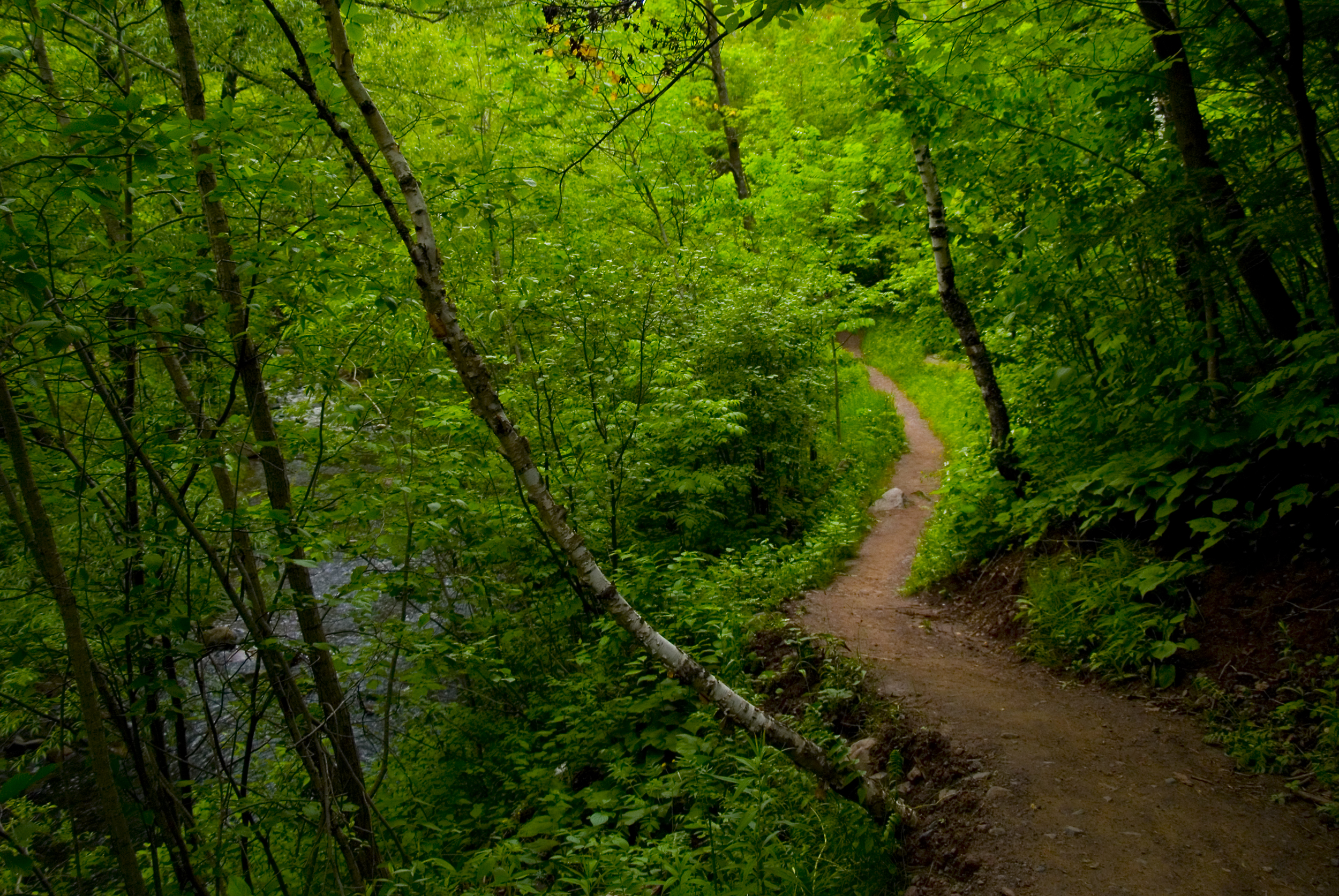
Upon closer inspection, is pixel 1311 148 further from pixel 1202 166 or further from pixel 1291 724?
pixel 1291 724

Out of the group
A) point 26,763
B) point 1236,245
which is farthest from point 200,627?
point 1236,245

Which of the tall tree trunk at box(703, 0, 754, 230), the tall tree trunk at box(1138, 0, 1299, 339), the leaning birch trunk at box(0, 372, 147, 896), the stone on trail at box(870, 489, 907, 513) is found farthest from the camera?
the tall tree trunk at box(703, 0, 754, 230)

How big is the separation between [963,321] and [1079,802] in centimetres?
507

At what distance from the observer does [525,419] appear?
751cm

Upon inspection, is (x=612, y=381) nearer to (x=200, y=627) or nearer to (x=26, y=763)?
(x=200, y=627)

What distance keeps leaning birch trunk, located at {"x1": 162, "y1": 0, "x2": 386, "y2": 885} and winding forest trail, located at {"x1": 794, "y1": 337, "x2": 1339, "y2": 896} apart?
10.5 feet

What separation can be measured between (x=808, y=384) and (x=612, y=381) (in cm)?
510

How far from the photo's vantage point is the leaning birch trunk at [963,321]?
7.47 m

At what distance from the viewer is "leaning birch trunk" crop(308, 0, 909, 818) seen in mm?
3588

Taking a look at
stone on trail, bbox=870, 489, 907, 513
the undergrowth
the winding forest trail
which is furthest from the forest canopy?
stone on trail, bbox=870, 489, 907, 513

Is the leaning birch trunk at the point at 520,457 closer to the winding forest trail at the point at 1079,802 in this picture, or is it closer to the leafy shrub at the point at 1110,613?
the winding forest trail at the point at 1079,802

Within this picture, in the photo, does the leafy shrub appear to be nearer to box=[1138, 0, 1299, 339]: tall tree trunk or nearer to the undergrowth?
the undergrowth

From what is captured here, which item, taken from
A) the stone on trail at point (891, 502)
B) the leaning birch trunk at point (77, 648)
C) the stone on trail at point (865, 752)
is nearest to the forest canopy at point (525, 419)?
the leaning birch trunk at point (77, 648)

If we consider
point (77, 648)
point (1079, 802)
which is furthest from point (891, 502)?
point (77, 648)
